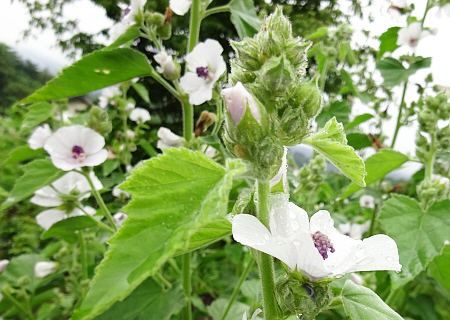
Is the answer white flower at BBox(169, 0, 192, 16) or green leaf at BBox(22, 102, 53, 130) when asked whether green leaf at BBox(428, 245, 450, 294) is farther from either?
green leaf at BBox(22, 102, 53, 130)

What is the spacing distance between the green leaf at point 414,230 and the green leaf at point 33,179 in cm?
67

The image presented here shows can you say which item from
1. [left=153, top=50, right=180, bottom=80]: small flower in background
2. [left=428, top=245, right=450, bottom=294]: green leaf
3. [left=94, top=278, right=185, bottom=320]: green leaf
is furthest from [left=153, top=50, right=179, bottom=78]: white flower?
[left=428, top=245, right=450, bottom=294]: green leaf

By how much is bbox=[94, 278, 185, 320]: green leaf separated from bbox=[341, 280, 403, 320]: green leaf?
40 centimetres

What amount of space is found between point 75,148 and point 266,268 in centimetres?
58

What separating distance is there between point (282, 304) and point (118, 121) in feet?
7.27

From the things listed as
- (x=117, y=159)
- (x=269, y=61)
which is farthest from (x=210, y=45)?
(x=117, y=159)

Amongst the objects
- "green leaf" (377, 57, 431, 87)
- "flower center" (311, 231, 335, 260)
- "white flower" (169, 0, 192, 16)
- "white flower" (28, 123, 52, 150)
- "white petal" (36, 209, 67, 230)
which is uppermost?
"white flower" (169, 0, 192, 16)

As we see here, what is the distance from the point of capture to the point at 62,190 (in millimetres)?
838

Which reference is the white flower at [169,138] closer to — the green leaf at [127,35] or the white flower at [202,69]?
the white flower at [202,69]

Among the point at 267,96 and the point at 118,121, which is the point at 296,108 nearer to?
the point at 267,96

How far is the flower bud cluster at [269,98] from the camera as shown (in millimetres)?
273

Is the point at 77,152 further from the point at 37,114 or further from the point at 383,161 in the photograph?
the point at 383,161

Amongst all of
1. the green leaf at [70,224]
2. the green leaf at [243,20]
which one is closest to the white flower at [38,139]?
the green leaf at [70,224]

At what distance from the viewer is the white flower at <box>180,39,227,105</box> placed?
0.69 metres
